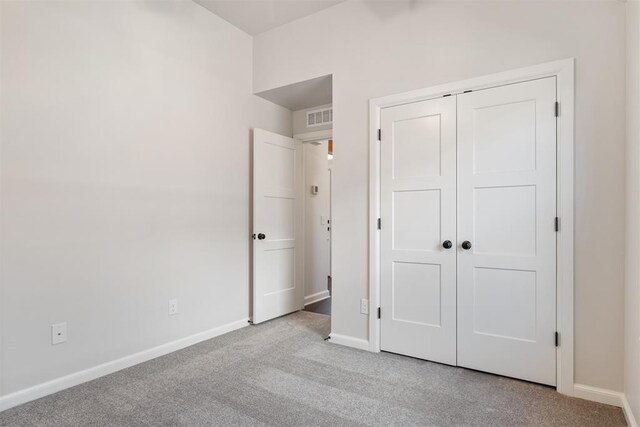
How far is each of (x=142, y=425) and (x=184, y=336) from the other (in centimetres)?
122

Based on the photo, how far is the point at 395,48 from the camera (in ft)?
9.59

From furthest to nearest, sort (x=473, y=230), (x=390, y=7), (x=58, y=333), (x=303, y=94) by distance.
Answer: (x=303, y=94), (x=390, y=7), (x=473, y=230), (x=58, y=333)

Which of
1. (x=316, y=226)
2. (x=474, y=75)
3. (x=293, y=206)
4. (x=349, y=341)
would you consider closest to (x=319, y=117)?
(x=293, y=206)

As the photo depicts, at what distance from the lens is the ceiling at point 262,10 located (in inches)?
126

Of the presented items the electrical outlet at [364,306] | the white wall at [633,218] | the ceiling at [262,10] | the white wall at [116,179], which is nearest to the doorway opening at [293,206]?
the white wall at [116,179]

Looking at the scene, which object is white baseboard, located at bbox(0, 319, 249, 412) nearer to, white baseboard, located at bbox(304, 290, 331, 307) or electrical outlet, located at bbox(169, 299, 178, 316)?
electrical outlet, located at bbox(169, 299, 178, 316)

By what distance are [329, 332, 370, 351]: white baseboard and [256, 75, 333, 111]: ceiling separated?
92.9 inches

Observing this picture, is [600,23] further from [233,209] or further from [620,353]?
[233,209]

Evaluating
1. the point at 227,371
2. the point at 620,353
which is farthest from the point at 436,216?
the point at 227,371

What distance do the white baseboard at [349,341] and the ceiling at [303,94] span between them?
236 centimetres

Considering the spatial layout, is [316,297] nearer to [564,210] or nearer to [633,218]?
[564,210]

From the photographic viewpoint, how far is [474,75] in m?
2.58

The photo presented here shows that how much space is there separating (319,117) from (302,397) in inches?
118

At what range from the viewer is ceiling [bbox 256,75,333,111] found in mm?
3502
